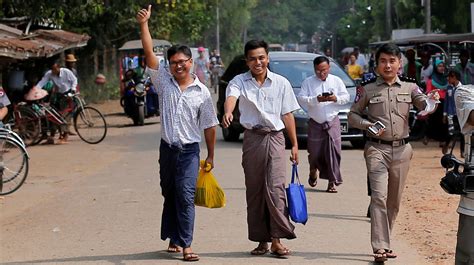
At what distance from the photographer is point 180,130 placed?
27.1ft

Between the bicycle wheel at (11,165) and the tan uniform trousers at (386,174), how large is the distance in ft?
19.1

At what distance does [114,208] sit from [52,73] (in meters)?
9.62

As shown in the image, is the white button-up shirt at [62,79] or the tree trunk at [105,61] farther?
the tree trunk at [105,61]

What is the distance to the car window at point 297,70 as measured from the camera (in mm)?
18688

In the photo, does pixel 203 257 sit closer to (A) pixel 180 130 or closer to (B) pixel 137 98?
(A) pixel 180 130

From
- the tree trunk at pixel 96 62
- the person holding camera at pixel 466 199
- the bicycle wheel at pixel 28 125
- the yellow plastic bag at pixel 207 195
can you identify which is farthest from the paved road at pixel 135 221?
the tree trunk at pixel 96 62

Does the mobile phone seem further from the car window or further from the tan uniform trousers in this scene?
the car window

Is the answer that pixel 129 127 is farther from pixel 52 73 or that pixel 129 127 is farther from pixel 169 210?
pixel 169 210

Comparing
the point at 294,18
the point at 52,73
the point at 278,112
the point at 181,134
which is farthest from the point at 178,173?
the point at 294,18

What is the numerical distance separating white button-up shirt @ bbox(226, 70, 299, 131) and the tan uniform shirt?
0.61 metres

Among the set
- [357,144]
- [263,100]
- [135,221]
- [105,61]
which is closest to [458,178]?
[263,100]

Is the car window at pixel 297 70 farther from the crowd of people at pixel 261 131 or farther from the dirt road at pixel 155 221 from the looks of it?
the crowd of people at pixel 261 131

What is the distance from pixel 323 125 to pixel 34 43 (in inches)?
350

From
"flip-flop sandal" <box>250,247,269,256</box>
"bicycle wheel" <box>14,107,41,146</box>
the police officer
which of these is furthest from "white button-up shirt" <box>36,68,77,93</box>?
the police officer
